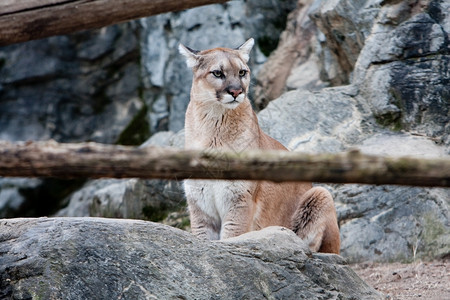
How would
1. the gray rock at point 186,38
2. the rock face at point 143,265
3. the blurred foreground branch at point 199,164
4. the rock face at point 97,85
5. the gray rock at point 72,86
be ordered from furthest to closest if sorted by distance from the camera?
the gray rock at point 72,86 < the rock face at point 97,85 < the gray rock at point 186,38 < the rock face at point 143,265 < the blurred foreground branch at point 199,164

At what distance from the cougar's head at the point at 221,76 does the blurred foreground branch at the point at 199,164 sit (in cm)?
382

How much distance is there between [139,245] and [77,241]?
43 centimetres

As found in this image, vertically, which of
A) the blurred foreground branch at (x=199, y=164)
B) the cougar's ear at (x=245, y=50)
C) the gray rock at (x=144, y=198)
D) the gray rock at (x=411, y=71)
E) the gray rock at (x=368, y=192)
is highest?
the blurred foreground branch at (x=199, y=164)

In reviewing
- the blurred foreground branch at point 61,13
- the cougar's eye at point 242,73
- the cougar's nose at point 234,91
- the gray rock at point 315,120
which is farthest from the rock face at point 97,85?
the blurred foreground branch at point 61,13

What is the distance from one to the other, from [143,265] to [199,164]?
1.51 meters

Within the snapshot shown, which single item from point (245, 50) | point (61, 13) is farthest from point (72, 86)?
point (61, 13)

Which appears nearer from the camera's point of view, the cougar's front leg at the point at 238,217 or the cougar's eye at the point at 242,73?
the cougar's front leg at the point at 238,217

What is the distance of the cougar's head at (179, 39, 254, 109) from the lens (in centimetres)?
687

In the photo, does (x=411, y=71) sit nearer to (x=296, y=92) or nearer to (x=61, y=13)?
(x=296, y=92)

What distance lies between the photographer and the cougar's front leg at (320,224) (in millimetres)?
6766

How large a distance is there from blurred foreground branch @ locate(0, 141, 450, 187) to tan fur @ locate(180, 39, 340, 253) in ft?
11.5

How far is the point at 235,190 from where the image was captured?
21.5 feet

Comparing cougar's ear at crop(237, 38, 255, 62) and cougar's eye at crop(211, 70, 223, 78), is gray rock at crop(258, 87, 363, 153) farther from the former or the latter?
cougar's eye at crop(211, 70, 223, 78)

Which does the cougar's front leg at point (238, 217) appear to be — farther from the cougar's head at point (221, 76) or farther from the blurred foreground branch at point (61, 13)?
the blurred foreground branch at point (61, 13)
